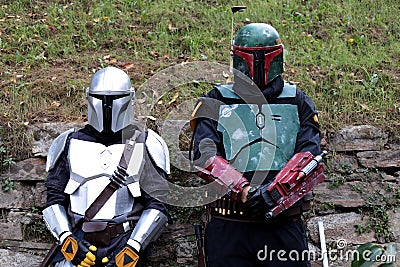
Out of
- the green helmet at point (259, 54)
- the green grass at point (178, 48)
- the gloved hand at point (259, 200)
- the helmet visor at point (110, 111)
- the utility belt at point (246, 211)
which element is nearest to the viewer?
the gloved hand at point (259, 200)

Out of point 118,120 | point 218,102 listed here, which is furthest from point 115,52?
point 218,102

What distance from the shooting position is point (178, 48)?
21.3 feet

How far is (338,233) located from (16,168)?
264 centimetres

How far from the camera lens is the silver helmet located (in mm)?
4379

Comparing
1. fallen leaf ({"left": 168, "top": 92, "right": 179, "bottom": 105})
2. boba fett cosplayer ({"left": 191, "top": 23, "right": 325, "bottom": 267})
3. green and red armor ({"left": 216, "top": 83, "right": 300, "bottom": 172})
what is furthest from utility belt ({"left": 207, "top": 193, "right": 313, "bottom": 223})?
fallen leaf ({"left": 168, "top": 92, "right": 179, "bottom": 105})

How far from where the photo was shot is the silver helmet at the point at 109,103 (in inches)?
172

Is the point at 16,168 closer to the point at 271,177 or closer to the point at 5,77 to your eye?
the point at 5,77

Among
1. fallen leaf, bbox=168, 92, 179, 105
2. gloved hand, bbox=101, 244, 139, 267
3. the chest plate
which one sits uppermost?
the chest plate

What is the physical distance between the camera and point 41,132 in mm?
5199

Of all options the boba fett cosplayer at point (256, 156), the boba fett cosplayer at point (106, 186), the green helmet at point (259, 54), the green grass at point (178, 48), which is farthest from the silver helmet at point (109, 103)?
the green grass at point (178, 48)

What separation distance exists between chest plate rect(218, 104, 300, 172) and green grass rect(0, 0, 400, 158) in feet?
4.41

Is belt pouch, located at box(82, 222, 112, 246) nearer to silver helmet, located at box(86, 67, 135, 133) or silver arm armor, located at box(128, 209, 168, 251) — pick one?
silver arm armor, located at box(128, 209, 168, 251)

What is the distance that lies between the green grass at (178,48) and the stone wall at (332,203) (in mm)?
183

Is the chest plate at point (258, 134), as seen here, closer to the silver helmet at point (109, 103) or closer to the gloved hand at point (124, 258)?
the silver helmet at point (109, 103)
